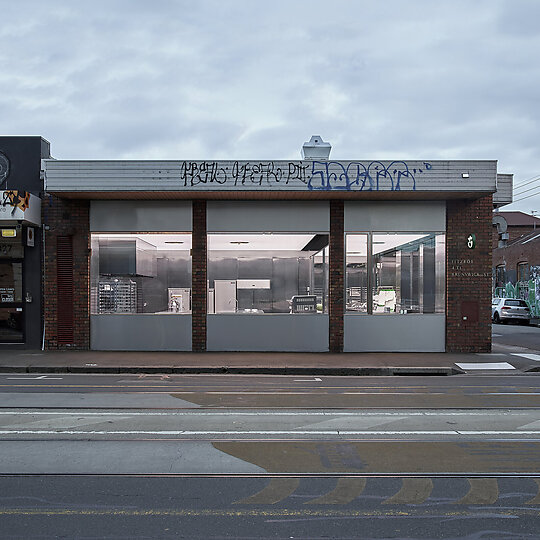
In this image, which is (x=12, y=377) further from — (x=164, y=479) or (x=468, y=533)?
(x=468, y=533)

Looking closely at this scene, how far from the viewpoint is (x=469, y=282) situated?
50.8 ft

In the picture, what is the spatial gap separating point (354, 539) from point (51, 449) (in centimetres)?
373

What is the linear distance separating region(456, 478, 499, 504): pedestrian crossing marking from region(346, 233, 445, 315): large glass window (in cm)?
1024

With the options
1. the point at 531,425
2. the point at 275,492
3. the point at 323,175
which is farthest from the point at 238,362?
the point at 275,492

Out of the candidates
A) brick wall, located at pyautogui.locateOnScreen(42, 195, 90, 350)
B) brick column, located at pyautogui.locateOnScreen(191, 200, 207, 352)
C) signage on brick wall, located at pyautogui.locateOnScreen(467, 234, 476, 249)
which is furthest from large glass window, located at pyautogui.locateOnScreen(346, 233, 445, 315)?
brick wall, located at pyautogui.locateOnScreen(42, 195, 90, 350)

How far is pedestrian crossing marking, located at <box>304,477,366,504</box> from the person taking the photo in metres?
4.91

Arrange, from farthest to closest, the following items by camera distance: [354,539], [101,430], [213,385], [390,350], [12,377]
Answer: [390,350] → [12,377] → [213,385] → [101,430] → [354,539]

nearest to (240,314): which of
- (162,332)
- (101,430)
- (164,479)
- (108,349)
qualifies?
(162,332)

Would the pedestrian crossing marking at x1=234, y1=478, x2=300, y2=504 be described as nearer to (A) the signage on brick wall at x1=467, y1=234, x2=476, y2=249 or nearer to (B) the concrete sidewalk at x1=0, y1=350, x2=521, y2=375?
(B) the concrete sidewalk at x1=0, y1=350, x2=521, y2=375

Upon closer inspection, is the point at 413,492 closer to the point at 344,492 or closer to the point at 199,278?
the point at 344,492

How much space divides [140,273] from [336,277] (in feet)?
17.5

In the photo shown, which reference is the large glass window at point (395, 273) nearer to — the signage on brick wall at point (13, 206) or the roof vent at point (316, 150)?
the roof vent at point (316, 150)

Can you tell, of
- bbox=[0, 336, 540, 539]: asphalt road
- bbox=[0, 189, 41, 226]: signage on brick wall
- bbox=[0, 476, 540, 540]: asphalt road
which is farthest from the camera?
bbox=[0, 189, 41, 226]: signage on brick wall

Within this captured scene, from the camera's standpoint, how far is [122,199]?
15633 millimetres
